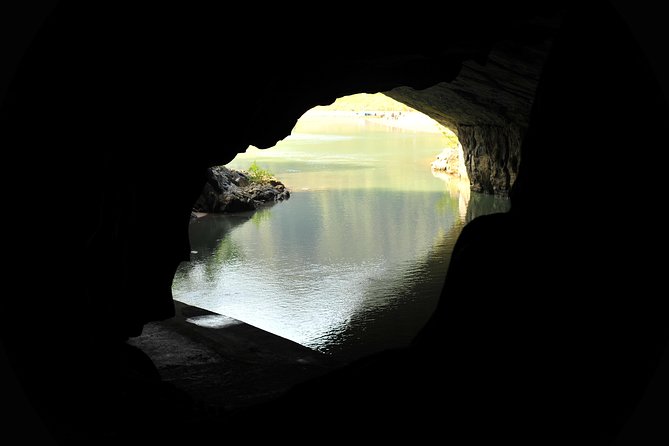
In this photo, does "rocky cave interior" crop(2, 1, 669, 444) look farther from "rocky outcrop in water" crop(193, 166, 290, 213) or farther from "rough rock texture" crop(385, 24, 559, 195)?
"rocky outcrop in water" crop(193, 166, 290, 213)

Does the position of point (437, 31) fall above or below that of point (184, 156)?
above

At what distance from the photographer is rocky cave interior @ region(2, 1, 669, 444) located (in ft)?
13.9

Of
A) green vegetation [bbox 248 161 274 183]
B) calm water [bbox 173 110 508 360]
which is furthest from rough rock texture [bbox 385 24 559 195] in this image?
green vegetation [bbox 248 161 274 183]

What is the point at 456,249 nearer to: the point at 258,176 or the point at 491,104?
the point at 491,104

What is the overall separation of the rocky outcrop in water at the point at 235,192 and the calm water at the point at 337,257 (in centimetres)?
58

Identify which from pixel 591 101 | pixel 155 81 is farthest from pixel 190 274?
pixel 591 101

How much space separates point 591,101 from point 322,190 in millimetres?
19645

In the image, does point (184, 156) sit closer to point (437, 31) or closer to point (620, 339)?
point (437, 31)

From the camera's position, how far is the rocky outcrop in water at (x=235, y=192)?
829 inches

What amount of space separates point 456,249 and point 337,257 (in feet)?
32.4

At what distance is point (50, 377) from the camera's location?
15.4 ft

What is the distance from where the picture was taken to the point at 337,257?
49.2ft

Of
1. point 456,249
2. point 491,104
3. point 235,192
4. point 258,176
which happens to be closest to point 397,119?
point 258,176

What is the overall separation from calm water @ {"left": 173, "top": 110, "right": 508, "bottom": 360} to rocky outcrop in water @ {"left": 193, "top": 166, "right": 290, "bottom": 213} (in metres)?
0.58
